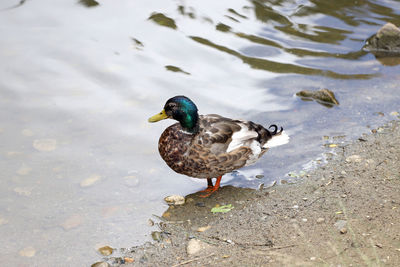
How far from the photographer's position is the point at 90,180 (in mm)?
5203

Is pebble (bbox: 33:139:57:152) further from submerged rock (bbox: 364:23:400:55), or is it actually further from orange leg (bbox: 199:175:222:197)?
submerged rock (bbox: 364:23:400:55)

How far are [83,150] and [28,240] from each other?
1.54m

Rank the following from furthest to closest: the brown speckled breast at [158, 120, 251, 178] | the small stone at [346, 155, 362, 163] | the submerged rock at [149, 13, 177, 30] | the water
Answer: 1. the submerged rock at [149, 13, 177, 30]
2. the small stone at [346, 155, 362, 163]
3. the brown speckled breast at [158, 120, 251, 178]
4. the water

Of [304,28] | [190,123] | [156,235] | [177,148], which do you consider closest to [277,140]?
[190,123]

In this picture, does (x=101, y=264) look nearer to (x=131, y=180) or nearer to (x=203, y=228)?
(x=203, y=228)

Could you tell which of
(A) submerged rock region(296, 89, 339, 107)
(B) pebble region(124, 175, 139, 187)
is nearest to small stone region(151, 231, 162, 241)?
(B) pebble region(124, 175, 139, 187)

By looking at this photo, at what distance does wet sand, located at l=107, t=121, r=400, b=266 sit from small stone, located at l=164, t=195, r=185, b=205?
2.4 inches

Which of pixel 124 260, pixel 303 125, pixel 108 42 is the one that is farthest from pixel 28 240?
pixel 108 42

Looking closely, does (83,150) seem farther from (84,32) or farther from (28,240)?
(84,32)

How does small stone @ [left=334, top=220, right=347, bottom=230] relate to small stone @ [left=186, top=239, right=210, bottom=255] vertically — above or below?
above

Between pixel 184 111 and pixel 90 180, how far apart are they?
1.24m

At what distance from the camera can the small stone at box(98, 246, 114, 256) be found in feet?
13.6

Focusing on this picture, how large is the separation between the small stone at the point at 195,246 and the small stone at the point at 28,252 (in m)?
1.29

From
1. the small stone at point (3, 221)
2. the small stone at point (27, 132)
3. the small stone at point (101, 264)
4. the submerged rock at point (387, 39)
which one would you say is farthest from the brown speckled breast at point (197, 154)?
the submerged rock at point (387, 39)
